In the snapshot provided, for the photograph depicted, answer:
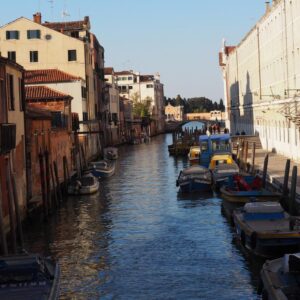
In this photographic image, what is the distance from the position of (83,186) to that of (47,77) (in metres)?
18.6

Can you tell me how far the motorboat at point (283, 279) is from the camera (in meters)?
11.7

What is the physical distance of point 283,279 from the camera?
496 inches

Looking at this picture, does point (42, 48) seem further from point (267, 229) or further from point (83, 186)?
point (267, 229)

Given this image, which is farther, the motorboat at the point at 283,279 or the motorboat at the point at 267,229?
the motorboat at the point at 267,229

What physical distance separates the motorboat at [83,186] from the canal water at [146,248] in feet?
1.62

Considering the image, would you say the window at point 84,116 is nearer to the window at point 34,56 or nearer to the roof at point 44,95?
the window at point 34,56

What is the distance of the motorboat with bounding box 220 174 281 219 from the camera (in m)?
23.9

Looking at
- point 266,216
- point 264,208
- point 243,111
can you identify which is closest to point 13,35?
point 243,111

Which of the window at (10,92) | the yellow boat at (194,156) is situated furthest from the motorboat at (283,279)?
the yellow boat at (194,156)

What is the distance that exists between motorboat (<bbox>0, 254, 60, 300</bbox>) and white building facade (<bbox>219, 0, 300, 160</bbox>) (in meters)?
22.6

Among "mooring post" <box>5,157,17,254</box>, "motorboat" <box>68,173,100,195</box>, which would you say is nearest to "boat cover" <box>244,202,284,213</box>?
"mooring post" <box>5,157,17,254</box>

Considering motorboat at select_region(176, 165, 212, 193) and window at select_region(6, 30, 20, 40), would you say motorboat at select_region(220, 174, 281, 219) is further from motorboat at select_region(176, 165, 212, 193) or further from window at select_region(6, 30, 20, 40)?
window at select_region(6, 30, 20, 40)

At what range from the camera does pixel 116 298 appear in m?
15.3

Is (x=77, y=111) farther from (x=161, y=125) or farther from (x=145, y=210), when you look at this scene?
(x=161, y=125)
